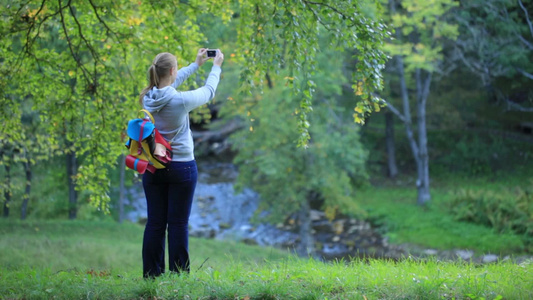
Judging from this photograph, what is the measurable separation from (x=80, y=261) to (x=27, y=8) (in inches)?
232

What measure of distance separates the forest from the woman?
1.26 meters

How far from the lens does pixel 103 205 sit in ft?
22.5

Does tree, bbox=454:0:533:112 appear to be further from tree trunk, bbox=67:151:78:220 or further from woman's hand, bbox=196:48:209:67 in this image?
woman's hand, bbox=196:48:209:67

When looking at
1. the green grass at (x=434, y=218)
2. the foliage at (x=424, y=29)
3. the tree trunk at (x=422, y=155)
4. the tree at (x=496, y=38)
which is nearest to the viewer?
the green grass at (x=434, y=218)

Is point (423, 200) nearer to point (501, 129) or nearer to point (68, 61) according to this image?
point (501, 129)

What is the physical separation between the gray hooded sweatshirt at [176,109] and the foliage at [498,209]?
14.2 meters

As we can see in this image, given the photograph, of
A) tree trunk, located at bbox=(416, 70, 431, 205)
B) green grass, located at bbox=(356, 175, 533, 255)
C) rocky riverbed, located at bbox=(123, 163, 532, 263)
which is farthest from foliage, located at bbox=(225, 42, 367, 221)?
tree trunk, located at bbox=(416, 70, 431, 205)

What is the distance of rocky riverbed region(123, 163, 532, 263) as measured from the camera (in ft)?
55.7

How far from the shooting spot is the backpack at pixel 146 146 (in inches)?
148

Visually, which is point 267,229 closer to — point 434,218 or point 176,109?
point 434,218

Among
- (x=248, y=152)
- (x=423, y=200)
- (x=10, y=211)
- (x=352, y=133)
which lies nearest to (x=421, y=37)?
(x=352, y=133)

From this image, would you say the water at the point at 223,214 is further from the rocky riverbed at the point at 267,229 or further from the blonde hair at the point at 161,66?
the blonde hair at the point at 161,66

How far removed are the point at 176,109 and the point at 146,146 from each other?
0.37 m

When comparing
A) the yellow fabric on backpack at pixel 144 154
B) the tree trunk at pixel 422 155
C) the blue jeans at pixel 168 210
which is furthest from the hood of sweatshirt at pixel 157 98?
the tree trunk at pixel 422 155
